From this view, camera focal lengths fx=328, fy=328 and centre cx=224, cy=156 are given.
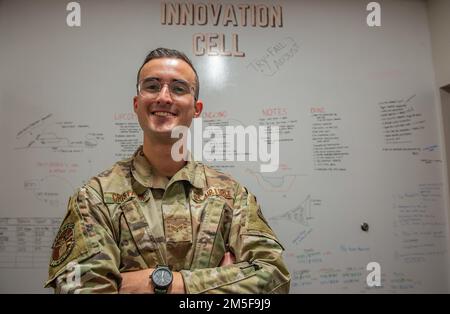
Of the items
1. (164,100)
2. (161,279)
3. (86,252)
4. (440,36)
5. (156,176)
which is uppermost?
(440,36)

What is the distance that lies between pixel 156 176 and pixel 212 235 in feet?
1.14

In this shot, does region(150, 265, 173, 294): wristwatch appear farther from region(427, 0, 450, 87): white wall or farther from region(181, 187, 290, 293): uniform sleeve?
region(427, 0, 450, 87): white wall

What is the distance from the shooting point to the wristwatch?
1186 millimetres

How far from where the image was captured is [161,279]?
1189 millimetres

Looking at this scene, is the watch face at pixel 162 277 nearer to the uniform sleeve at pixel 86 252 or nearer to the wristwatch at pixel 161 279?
the wristwatch at pixel 161 279

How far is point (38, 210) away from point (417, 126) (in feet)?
7.98

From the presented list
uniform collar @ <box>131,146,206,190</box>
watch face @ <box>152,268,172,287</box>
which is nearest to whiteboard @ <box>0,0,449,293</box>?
uniform collar @ <box>131,146,206,190</box>

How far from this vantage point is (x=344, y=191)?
81.5 inches

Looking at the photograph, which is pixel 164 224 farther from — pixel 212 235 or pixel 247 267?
pixel 247 267

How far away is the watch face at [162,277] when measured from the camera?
1.19 meters

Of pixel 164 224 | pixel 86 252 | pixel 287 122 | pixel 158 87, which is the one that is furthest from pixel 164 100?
pixel 287 122

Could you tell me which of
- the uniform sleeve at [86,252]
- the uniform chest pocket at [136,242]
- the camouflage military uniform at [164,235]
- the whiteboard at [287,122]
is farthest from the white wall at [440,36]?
the uniform sleeve at [86,252]
